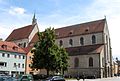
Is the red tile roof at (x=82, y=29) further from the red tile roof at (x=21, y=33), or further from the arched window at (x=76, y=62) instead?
the red tile roof at (x=21, y=33)

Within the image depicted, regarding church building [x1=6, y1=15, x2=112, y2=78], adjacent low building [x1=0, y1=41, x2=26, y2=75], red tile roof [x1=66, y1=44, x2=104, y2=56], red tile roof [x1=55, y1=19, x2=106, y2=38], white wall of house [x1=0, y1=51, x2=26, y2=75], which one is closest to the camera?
adjacent low building [x1=0, y1=41, x2=26, y2=75]

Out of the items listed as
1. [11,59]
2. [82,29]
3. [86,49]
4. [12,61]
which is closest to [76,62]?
[86,49]

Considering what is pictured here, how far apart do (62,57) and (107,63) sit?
21241 millimetres

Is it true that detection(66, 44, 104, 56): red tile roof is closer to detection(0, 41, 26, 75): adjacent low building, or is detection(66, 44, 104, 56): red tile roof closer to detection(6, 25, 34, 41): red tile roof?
detection(0, 41, 26, 75): adjacent low building

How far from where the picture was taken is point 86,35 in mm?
77438

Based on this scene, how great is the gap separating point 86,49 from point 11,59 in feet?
78.8

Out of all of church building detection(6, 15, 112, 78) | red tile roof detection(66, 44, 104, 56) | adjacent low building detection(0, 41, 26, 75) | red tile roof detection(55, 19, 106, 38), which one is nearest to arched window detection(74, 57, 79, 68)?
church building detection(6, 15, 112, 78)

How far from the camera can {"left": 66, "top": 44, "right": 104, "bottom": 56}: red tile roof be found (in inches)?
2776

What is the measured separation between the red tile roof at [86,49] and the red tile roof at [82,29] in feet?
16.5

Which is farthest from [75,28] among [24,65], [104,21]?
[24,65]

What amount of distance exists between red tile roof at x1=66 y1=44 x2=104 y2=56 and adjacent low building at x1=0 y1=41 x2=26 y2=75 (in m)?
16.6

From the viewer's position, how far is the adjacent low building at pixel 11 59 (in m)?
65.6

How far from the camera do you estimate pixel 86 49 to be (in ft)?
244

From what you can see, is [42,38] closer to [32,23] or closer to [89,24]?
[89,24]
